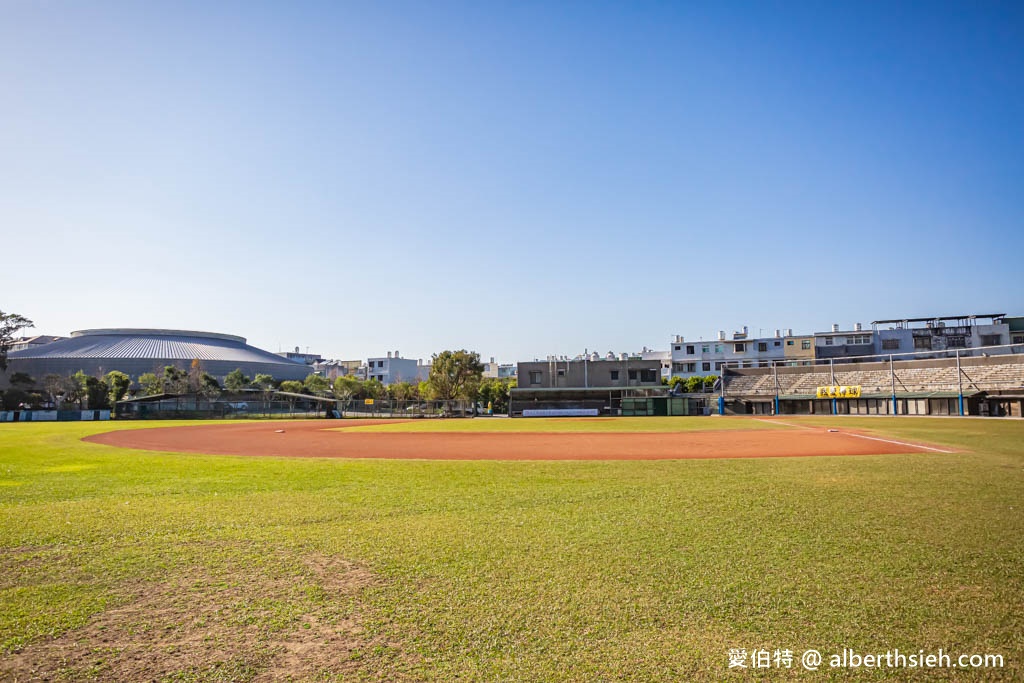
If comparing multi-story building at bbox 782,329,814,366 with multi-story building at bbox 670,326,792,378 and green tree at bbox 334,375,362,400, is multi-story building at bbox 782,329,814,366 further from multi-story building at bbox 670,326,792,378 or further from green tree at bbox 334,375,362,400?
green tree at bbox 334,375,362,400

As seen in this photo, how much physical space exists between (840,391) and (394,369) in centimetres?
11467

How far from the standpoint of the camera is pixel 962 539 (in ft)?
25.4

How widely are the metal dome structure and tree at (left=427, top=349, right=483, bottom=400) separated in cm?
6776

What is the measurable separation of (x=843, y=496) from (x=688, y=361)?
3855 inches

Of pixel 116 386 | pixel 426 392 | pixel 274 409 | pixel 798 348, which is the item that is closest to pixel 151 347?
pixel 116 386

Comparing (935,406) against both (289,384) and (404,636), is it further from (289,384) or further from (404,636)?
(289,384)

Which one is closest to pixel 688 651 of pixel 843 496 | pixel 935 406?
pixel 843 496

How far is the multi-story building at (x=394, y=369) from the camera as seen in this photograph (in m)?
159

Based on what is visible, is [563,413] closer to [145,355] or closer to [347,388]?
[347,388]

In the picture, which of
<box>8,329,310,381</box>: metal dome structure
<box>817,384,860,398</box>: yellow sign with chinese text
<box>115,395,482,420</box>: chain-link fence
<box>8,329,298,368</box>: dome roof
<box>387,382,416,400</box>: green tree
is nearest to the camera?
<box>817,384,860,398</box>: yellow sign with chinese text

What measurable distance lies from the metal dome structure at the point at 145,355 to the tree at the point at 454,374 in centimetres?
6776

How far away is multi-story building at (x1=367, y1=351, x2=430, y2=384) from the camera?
158750 millimetres

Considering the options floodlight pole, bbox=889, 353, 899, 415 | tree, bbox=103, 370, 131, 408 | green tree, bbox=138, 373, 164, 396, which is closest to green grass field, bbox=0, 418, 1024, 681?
floodlight pole, bbox=889, 353, 899, 415

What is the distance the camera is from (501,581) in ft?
20.6
